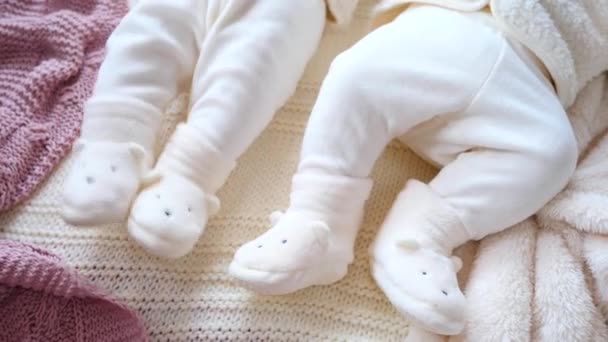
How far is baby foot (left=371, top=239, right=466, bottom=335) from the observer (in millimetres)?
746

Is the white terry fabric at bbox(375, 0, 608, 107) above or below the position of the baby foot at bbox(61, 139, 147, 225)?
above

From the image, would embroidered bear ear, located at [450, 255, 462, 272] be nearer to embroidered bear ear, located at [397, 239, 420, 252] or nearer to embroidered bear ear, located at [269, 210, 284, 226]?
embroidered bear ear, located at [397, 239, 420, 252]

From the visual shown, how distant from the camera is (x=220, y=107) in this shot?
2.71 feet

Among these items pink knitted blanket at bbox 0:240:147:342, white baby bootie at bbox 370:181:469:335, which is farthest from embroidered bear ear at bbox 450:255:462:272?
pink knitted blanket at bbox 0:240:147:342

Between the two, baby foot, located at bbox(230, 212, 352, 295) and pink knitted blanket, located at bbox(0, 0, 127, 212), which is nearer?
baby foot, located at bbox(230, 212, 352, 295)

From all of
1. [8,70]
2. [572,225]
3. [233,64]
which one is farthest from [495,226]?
[8,70]

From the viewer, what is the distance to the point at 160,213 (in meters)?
0.75

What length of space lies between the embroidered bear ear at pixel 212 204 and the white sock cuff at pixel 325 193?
0.31 feet

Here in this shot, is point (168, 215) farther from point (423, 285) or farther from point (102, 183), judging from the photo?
point (423, 285)

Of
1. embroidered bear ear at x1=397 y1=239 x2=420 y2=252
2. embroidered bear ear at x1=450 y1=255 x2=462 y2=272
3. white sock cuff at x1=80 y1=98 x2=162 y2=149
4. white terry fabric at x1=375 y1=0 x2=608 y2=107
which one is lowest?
embroidered bear ear at x1=450 y1=255 x2=462 y2=272

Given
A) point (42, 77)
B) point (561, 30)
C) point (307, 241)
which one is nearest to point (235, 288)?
point (307, 241)

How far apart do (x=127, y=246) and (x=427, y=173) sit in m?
0.42

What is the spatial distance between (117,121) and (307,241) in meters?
0.27

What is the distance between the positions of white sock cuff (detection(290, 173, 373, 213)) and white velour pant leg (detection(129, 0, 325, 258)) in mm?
97
